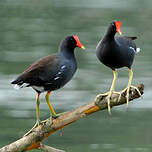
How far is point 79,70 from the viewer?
49.4 ft

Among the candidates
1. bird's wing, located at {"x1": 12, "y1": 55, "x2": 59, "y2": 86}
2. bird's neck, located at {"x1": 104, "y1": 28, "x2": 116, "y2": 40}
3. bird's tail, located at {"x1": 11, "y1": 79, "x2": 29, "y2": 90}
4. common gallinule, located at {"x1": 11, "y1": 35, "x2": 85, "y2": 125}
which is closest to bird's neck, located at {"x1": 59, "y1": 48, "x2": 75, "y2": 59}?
common gallinule, located at {"x1": 11, "y1": 35, "x2": 85, "y2": 125}

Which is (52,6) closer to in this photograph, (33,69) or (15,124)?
(15,124)

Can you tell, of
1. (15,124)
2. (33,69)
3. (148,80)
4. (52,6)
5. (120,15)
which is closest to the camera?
(33,69)

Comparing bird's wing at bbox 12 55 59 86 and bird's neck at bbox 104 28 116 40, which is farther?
bird's neck at bbox 104 28 116 40

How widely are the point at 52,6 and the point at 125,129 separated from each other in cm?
1490

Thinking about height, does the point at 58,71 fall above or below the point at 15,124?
above

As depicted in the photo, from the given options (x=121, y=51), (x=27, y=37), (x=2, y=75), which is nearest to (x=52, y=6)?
(x=27, y=37)

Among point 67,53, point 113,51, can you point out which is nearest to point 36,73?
point 67,53

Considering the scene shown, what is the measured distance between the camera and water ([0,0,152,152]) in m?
11.0

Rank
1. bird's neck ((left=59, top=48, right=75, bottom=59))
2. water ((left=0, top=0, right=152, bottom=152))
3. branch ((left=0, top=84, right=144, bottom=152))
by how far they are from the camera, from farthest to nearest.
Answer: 1. water ((left=0, top=0, right=152, bottom=152))
2. bird's neck ((left=59, top=48, right=75, bottom=59))
3. branch ((left=0, top=84, right=144, bottom=152))

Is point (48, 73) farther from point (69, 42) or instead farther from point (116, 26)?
point (116, 26)

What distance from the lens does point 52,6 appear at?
2564 centimetres

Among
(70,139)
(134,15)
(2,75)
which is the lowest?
(70,139)

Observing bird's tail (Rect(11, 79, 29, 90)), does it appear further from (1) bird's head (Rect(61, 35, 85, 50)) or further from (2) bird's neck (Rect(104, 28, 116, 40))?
(2) bird's neck (Rect(104, 28, 116, 40))
